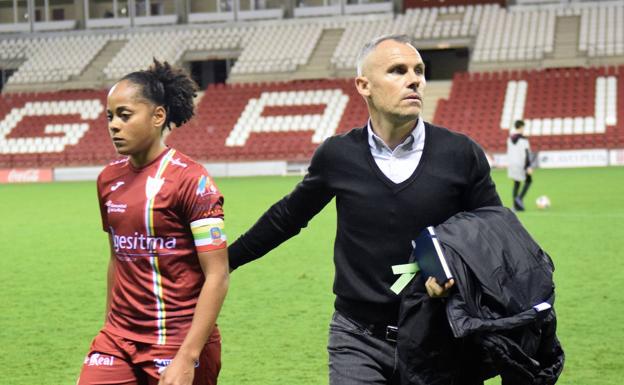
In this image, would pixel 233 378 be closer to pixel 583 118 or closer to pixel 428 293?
pixel 428 293

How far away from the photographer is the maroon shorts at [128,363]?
4039mm

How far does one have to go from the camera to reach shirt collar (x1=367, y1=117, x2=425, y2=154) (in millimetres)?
4133

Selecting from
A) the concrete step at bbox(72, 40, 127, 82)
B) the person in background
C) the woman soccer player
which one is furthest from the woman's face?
the concrete step at bbox(72, 40, 127, 82)

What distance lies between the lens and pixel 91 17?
55312 millimetres

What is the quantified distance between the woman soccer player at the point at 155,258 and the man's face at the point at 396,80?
2.55 ft

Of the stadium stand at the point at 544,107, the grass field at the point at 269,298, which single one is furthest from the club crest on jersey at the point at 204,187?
the stadium stand at the point at 544,107

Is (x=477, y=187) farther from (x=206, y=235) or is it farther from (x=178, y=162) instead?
(x=178, y=162)

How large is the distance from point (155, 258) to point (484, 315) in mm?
1349

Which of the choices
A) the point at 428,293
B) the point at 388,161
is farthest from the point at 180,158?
the point at 428,293

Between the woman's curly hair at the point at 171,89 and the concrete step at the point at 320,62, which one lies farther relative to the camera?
the concrete step at the point at 320,62

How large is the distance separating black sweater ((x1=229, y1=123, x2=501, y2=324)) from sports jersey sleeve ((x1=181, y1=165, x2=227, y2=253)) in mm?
533

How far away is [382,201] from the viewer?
408 cm

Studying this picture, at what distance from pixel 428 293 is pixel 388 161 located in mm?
664

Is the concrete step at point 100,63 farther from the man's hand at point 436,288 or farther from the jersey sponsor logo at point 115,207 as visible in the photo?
the man's hand at point 436,288
